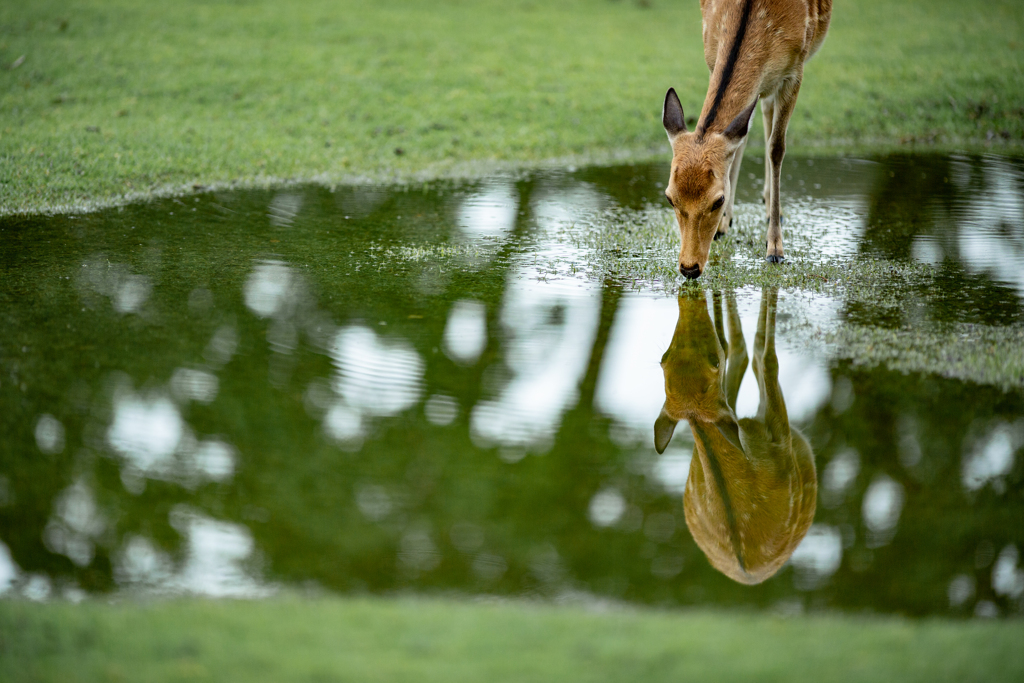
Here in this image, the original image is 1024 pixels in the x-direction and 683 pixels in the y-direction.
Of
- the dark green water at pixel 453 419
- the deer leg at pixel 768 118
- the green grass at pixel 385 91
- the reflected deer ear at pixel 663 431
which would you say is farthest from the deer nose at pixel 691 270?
the green grass at pixel 385 91

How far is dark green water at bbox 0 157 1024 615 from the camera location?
3.53m

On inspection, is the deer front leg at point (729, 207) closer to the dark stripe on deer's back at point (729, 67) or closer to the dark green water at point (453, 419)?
the dark green water at point (453, 419)

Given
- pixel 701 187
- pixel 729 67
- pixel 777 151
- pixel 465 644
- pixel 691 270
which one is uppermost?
pixel 729 67

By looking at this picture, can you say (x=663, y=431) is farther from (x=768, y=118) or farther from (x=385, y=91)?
(x=385, y=91)

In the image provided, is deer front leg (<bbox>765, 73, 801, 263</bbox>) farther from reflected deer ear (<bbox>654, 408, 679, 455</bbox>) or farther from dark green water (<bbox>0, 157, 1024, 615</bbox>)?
reflected deer ear (<bbox>654, 408, 679, 455</bbox>)

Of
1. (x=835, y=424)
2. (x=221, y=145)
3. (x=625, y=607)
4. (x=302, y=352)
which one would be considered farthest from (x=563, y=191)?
(x=625, y=607)

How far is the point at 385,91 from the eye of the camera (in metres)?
13.2

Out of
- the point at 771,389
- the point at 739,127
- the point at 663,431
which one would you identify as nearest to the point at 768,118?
the point at 739,127

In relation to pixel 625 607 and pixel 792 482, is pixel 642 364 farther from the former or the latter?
pixel 625 607

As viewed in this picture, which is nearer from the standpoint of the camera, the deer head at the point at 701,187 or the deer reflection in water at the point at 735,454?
the deer reflection in water at the point at 735,454

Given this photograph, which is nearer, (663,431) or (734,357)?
(663,431)

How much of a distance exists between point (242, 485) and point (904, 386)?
3464 millimetres

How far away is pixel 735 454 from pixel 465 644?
75.8 inches

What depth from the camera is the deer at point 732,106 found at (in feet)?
20.2
